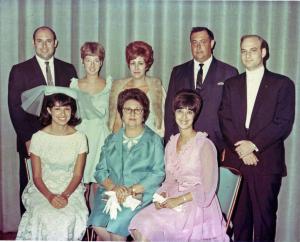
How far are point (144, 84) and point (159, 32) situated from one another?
35cm

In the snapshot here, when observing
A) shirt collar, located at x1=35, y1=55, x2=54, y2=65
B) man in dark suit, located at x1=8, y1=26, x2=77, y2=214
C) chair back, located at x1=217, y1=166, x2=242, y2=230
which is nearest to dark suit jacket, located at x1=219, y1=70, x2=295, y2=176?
chair back, located at x1=217, y1=166, x2=242, y2=230

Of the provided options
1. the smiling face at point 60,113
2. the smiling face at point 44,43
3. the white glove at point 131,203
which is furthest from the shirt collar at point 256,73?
the smiling face at point 44,43

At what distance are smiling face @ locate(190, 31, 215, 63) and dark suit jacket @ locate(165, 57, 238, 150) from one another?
0.18ft

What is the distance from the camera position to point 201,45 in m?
3.08

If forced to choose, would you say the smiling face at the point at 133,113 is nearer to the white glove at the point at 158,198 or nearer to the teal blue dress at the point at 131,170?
the teal blue dress at the point at 131,170

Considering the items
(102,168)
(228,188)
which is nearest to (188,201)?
(228,188)

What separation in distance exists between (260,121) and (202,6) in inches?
32.7

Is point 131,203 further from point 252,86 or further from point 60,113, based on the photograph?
point 252,86

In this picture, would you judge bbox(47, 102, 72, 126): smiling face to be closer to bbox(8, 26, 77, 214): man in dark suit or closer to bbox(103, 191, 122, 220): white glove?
bbox(8, 26, 77, 214): man in dark suit

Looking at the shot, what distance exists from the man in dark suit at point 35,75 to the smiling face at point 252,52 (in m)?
1.12

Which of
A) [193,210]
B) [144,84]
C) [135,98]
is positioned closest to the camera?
[193,210]

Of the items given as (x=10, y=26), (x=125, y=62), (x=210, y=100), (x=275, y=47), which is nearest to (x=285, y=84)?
(x=275, y=47)

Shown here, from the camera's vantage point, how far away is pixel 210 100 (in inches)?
122

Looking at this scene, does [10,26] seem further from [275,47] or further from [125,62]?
[275,47]
